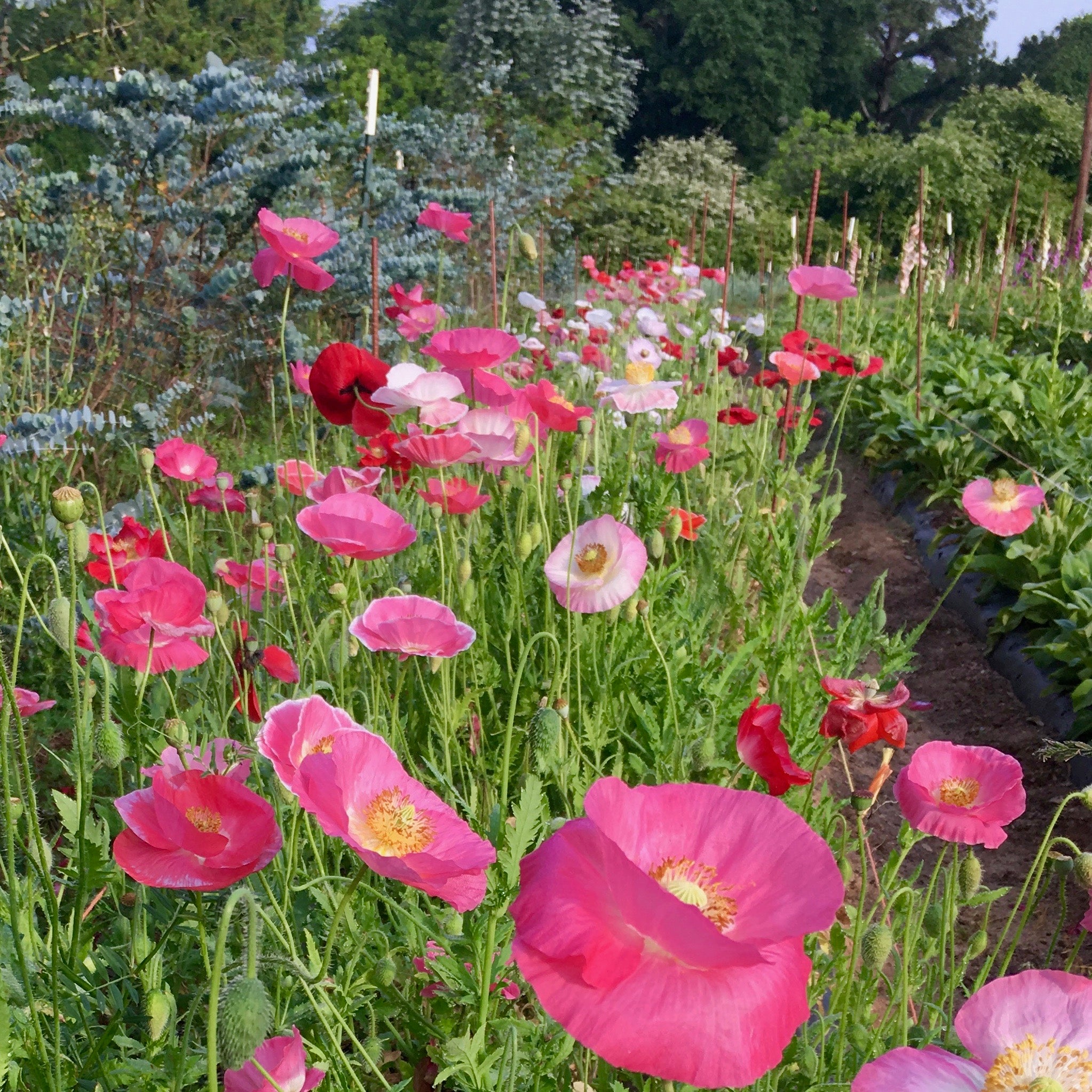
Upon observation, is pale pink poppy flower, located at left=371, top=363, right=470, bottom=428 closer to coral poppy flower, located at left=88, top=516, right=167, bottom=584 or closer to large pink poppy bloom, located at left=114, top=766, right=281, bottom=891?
coral poppy flower, located at left=88, top=516, right=167, bottom=584

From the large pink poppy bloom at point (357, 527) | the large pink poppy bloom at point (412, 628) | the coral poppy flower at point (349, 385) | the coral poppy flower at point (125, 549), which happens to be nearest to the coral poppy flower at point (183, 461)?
the coral poppy flower at point (125, 549)

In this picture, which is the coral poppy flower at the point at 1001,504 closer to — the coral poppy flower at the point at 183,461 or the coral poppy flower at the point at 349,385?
the coral poppy flower at the point at 349,385

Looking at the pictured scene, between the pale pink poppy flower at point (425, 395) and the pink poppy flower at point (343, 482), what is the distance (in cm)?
12

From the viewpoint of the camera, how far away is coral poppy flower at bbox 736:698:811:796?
93 centimetres

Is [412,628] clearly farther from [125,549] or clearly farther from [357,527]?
[125,549]

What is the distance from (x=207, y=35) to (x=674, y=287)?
17.4 metres

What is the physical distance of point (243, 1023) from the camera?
24.4 inches

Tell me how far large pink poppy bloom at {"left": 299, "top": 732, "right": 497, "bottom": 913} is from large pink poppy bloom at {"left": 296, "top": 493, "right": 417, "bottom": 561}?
1.49 feet

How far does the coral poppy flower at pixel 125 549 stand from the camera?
4.89ft

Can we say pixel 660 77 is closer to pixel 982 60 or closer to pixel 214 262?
pixel 982 60

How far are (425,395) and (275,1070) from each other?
3.11ft

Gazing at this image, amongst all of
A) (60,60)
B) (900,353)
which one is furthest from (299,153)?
(60,60)

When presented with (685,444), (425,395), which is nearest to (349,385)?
(425,395)

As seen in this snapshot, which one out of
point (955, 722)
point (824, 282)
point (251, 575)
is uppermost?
point (824, 282)
